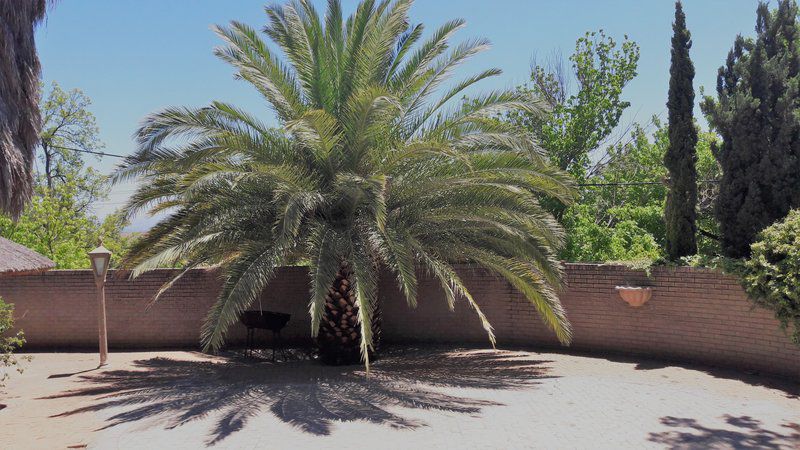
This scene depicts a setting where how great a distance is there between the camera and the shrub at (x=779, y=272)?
8.62m

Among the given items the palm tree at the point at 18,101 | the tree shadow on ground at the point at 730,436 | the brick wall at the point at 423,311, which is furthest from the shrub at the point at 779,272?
the palm tree at the point at 18,101

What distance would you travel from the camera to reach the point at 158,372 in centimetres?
1052

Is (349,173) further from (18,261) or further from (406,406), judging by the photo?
(18,261)

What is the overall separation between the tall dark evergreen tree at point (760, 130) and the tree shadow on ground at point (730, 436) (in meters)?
3.88

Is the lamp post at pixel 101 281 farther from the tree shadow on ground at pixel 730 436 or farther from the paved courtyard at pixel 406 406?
the tree shadow on ground at pixel 730 436

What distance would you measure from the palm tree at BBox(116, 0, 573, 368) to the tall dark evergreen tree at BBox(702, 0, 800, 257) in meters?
2.89

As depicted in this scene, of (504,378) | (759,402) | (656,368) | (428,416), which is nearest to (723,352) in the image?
(656,368)

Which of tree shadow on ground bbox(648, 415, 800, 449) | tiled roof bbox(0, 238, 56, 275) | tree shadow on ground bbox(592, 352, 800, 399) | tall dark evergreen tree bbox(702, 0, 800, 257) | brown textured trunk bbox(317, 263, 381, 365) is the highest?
tall dark evergreen tree bbox(702, 0, 800, 257)

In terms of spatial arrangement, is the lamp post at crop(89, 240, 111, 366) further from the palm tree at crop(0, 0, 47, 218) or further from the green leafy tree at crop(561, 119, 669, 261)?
the green leafy tree at crop(561, 119, 669, 261)

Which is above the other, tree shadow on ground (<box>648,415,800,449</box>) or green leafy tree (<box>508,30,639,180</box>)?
green leafy tree (<box>508,30,639,180</box>)

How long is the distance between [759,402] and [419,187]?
5398 millimetres

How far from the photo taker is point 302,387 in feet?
29.9

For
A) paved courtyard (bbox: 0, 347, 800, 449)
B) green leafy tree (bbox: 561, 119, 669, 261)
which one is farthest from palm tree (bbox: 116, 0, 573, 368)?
green leafy tree (bbox: 561, 119, 669, 261)

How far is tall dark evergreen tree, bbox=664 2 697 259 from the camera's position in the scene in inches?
432
